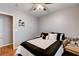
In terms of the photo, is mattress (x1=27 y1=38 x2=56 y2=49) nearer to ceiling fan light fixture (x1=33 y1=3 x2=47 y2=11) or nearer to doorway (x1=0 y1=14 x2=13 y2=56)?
doorway (x1=0 y1=14 x2=13 y2=56)

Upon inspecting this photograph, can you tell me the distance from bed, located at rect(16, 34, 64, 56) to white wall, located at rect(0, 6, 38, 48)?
0.09 metres

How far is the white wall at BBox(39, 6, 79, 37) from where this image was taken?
4.59 ft

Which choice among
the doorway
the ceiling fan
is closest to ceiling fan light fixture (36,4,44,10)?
the ceiling fan

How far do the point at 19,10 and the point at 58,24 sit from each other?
71 cm

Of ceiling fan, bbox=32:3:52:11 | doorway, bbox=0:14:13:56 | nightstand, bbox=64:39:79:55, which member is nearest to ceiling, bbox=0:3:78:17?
ceiling fan, bbox=32:3:52:11

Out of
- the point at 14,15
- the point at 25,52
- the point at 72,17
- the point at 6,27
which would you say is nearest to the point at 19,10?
the point at 14,15

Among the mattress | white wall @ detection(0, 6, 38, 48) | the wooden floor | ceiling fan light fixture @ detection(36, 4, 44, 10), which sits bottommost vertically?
the wooden floor

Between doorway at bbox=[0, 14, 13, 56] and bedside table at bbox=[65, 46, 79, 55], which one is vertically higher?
doorway at bbox=[0, 14, 13, 56]

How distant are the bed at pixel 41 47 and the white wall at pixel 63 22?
0.63ft

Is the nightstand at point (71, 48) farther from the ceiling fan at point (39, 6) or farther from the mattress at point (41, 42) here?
the ceiling fan at point (39, 6)

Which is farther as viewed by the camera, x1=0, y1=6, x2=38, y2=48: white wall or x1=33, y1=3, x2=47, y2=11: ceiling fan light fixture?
x1=0, y1=6, x2=38, y2=48: white wall

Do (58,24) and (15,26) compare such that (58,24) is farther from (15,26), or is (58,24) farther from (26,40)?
(15,26)

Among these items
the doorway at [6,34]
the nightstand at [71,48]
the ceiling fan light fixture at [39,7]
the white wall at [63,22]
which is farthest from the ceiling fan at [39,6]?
the nightstand at [71,48]

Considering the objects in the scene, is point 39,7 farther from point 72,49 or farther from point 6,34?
point 72,49
